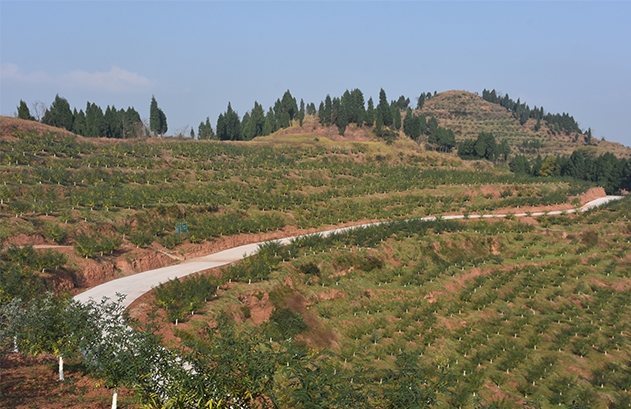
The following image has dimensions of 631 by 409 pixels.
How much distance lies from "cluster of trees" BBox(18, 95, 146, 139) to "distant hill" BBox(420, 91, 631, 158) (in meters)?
95.5

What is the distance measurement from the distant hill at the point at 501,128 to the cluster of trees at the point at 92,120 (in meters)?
95.5

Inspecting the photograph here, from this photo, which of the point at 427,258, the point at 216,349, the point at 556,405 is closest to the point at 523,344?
the point at 556,405

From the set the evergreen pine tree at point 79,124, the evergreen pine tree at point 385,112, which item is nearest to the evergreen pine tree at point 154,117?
the evergreen pine tree at point 79,124

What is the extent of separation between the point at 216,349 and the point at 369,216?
35393 millimetres

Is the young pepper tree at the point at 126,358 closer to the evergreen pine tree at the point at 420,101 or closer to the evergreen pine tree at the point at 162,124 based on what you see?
the evergreen pine tree at the point at 162,124

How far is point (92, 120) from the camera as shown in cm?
6731

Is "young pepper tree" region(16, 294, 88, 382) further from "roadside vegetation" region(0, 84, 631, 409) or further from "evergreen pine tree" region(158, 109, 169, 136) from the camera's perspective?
"evergreen pine tree" region(158, 109, 169, 136)

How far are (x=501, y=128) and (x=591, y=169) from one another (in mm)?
86988

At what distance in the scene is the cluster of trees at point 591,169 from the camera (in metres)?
75.1

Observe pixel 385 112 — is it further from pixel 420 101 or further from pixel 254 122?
pixel 420 101

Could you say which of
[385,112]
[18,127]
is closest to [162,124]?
[18,127]

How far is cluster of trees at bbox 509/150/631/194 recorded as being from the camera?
75125mm

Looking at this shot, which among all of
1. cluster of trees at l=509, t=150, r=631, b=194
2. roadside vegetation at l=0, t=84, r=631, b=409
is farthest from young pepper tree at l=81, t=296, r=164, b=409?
cluster of trees at l=509, t=150, r=631, b=194

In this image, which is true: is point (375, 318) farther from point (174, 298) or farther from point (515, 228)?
point (515, 228)
